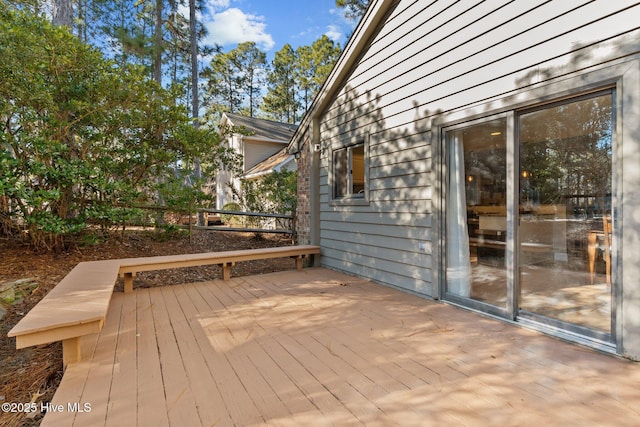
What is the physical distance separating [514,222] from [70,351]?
12.9 feet

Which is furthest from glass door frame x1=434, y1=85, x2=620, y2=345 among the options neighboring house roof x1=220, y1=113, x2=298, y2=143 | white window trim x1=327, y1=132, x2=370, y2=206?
neighboring house roof x1=220, y1=113, x2=298, y2=143

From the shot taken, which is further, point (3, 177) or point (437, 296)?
point (3, 177)

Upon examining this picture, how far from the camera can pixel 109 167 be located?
5723mm

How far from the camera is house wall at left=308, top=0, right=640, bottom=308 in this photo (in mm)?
2680

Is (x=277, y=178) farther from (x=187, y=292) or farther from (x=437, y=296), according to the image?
(x=437, y=296)

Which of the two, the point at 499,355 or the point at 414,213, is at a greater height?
the point at 414,213

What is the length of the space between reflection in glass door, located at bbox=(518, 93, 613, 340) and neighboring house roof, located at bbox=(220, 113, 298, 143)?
42.3 ft

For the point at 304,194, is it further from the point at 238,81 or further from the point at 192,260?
the point at 238,81

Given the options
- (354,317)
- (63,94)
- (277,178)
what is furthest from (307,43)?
(354,317)

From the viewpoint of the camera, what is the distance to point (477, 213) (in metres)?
3.52

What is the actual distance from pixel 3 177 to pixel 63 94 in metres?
1.67

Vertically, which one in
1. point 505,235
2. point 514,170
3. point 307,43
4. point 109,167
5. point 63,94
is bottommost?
point 505,235

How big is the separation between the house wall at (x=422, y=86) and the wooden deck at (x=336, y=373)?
0.80 meters

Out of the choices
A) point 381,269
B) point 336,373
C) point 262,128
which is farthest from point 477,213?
point 262,128
